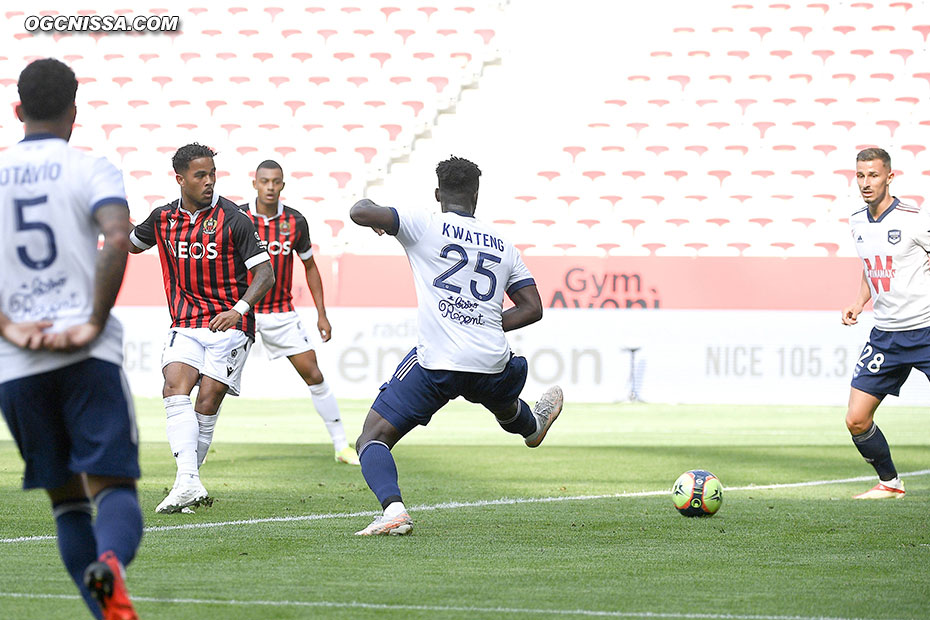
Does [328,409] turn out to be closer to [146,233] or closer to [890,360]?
[146,233]

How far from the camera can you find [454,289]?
272 inches

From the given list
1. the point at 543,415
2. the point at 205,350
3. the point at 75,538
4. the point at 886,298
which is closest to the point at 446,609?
the point at 75,538

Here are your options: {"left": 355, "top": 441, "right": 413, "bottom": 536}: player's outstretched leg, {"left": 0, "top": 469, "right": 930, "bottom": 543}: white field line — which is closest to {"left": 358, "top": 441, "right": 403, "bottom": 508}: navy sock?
{"left": 355, "top": 441, "right": 413, "bottom": 536}: player's outstretched leg

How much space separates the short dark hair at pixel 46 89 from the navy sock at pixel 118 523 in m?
1.16

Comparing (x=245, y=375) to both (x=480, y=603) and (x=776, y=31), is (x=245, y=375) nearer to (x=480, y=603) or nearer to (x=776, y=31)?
(x=776, y=31)

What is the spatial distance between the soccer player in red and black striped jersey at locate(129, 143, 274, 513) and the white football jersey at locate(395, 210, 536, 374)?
1.45 meters

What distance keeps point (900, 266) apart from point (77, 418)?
20.3 ft

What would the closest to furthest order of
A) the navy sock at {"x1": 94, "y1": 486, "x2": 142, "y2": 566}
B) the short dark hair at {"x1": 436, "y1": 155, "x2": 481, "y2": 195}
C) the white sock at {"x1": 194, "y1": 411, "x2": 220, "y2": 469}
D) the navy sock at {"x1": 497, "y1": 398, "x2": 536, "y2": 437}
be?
the navy sock at {"x1": 94, "y1": 486, "x2": 142, "y2": 566} → the short dark hair at {"x1": 436, "y1": 155, "x2": 481, "y2": 195} → the navy sock at {"x1": 497, "y1": 398, "x2": 536, "y2": 437} → the white sock at {"x1": 194, "y1": 411, "x2": 220, "y2": 469}

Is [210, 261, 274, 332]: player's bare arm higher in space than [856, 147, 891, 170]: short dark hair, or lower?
lower

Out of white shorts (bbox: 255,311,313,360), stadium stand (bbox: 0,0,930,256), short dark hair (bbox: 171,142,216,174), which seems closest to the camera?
short dark hair (bbox: 171,142,216,174)

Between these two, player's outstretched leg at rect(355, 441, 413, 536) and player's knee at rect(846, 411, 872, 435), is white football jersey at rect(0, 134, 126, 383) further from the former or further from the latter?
player's knee at rect(846, 411, 872, 435)

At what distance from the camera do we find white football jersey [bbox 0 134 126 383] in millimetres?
4051

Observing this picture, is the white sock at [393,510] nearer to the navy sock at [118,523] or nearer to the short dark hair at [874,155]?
the navy sock at [118,523]

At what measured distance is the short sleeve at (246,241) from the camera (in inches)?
321
